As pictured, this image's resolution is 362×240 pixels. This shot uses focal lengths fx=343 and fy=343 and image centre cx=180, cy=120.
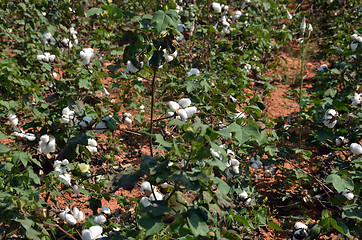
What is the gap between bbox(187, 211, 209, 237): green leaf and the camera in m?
1.23

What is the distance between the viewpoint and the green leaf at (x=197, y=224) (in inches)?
48.5

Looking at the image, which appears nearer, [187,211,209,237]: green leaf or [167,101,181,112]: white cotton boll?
[187,211,209,237]: green leaf

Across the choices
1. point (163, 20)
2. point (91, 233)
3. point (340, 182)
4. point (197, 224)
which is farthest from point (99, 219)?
point (340, 182)

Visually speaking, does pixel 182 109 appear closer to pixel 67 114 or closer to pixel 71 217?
pixel 71 217

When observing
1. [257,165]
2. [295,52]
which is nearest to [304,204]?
[257,165]

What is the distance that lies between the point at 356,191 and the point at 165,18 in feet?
5.45

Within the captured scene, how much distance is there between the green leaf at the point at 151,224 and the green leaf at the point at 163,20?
73cm

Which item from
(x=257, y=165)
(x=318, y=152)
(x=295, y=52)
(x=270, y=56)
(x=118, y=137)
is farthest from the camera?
(x=295, y=52)

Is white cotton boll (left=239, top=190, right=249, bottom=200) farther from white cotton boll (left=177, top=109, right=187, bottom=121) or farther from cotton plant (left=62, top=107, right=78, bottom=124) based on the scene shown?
cotton plant (left=62, top=107, right=78, bottom=124)

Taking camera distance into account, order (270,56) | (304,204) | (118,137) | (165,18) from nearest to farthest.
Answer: (165,18), (304,204), (118,137), (270,56)

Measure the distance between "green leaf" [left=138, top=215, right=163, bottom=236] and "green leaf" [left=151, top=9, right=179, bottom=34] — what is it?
0.73 meters

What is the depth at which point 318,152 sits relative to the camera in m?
3.60

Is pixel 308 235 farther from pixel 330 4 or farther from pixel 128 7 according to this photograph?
pixel 330 4

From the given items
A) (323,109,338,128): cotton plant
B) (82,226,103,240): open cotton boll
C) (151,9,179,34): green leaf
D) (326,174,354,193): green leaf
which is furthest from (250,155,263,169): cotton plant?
(151,9,179,34): green leaf
